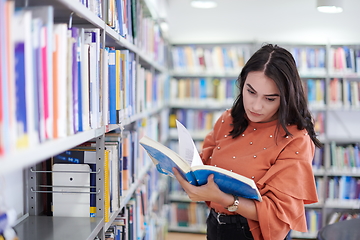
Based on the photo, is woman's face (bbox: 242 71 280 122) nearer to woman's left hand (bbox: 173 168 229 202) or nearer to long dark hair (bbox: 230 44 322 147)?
long dark hair (bbox: 230 44 322 147)

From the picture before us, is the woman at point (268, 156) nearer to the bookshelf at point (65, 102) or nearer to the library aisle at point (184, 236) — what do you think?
the bookshelf at point (65, 102)

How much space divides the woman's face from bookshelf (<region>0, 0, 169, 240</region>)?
0.54 metres

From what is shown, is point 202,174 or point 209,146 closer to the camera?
point 202,174

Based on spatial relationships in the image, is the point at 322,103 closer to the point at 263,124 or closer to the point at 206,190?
the point at 263,124

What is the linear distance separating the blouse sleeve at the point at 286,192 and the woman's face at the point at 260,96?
16 centimetres

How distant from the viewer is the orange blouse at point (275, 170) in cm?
129

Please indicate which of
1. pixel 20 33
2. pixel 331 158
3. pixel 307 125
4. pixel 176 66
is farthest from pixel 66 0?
pixel 331 158

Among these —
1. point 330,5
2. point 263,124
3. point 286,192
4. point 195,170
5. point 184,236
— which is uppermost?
point 330,5

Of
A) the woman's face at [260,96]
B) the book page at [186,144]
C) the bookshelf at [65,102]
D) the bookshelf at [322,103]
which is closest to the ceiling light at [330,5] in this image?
the bookshelf at [322,103]

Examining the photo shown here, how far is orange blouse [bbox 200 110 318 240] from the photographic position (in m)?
1.29

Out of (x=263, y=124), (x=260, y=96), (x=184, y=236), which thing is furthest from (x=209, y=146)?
(x=184, y=236)

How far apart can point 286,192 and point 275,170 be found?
0.09 meters

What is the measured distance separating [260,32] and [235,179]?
10.4 feet

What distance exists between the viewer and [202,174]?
119cm
